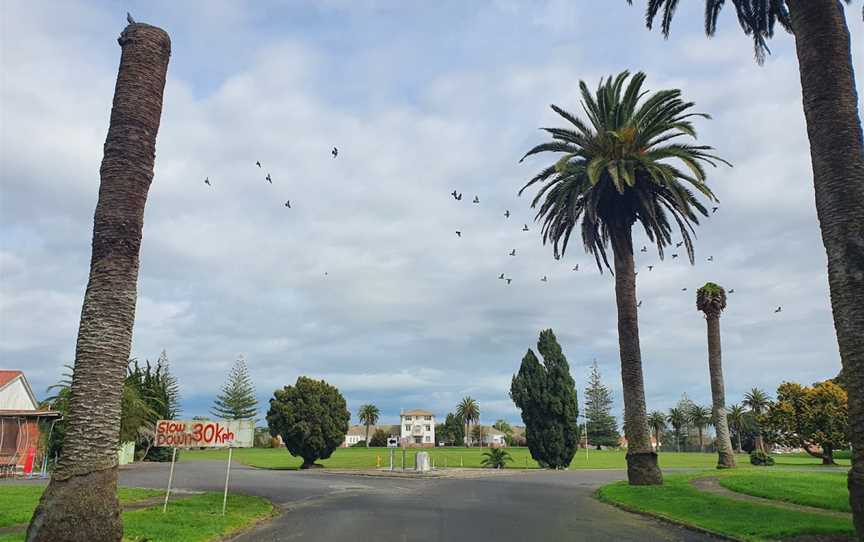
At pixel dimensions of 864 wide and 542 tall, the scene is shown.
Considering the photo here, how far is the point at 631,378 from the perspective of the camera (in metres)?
24.9

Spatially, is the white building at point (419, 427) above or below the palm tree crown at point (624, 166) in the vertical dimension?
below

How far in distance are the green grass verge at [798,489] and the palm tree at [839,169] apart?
21.3 feet

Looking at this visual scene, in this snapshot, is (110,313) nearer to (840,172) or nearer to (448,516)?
(448,516)

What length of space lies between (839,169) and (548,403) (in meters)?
34.7

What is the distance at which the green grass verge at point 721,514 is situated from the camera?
12945mm

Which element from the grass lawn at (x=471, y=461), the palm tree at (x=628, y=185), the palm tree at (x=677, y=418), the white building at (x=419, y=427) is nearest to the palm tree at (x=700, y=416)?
the palm tree at (x=677, y=418)

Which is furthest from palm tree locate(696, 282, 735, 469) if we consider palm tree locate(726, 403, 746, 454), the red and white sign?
palm tree locate(726, 403, 746, 454)

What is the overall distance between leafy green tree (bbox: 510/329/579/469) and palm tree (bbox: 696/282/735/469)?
10.1 metres

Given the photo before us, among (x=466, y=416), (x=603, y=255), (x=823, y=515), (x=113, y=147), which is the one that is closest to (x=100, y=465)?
(x=113, y=147)

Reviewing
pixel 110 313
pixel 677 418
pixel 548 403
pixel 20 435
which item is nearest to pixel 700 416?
pixel 677 418

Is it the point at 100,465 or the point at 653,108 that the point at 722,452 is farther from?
the point at 100,465

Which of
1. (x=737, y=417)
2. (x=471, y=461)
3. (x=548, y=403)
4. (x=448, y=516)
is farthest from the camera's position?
(x=737, y=417)

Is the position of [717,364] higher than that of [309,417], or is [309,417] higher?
[717,364]

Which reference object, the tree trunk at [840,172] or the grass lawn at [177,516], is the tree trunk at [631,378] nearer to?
the tree trunk at [840,172]
